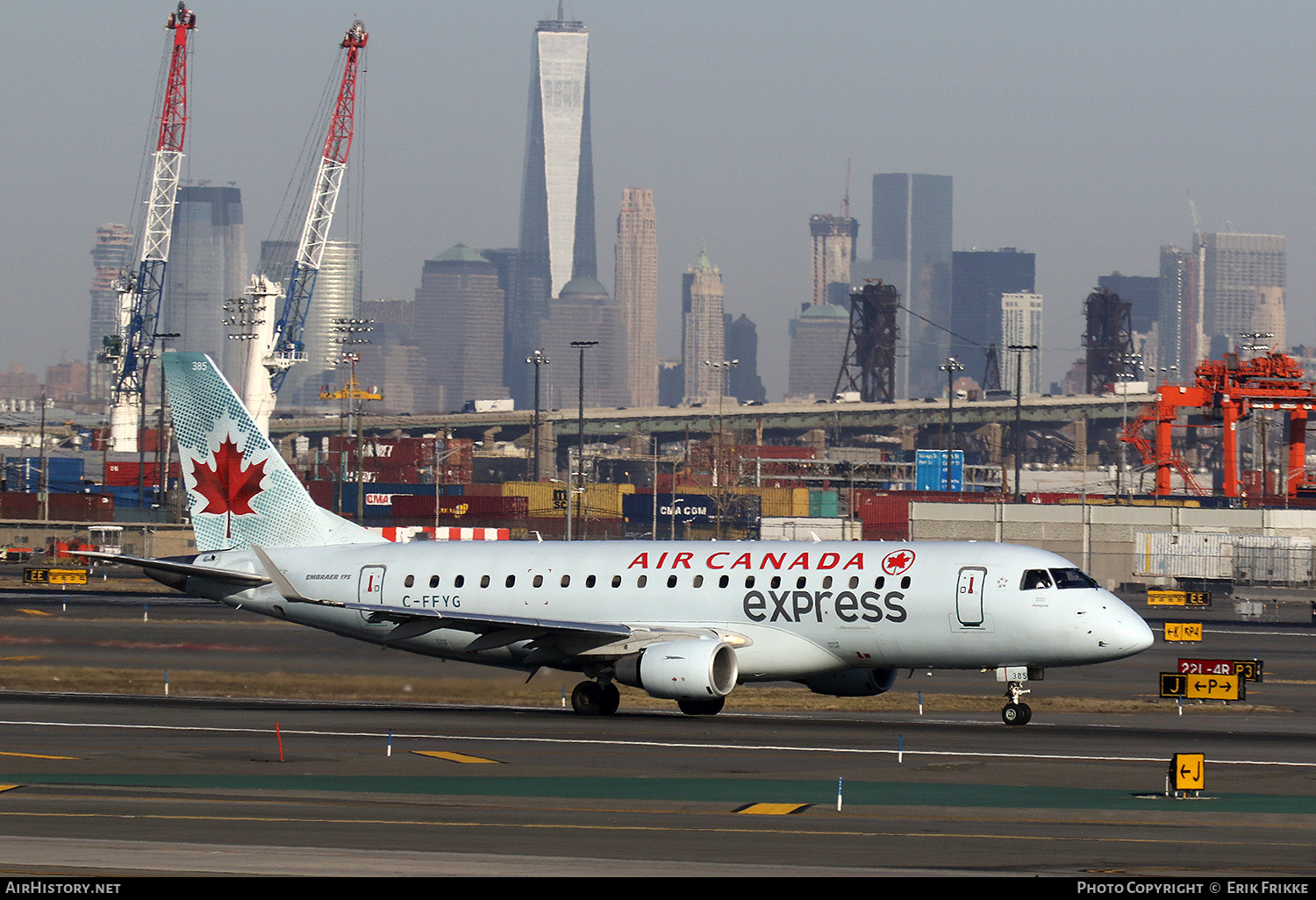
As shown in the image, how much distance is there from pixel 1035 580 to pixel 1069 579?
81 cm

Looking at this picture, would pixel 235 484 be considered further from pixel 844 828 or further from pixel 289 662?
pixel 844 828

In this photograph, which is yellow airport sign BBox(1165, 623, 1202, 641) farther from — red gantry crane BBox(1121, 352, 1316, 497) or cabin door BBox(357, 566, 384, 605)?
red gantry crane BBox(1121, 352, 1316, 497)

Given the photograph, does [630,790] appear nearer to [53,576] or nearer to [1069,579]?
[1069,579]

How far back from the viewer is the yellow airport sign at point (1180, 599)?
90.8m

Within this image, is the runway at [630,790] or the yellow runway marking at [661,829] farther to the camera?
the yellow runway marking at [661,829]

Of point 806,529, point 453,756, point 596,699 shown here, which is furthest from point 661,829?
point 806,529

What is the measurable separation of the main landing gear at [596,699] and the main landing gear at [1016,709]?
936 cm

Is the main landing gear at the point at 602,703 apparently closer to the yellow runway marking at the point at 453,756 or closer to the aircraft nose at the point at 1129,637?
the yellow runway marking at the point at 453,756

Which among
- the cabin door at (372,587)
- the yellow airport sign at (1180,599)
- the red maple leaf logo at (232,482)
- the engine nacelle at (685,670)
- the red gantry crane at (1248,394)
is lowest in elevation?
the yellow airport sign at (1180,599)

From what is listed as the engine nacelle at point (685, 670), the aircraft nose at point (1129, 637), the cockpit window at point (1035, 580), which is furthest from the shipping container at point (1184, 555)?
the engine nacelle at point (685, 670)

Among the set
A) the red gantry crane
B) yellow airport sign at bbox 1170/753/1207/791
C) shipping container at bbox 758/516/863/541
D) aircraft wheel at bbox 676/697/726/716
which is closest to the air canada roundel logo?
aircraft wheel at bbox 676/697/726/716

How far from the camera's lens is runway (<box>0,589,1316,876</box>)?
21312 millimetres

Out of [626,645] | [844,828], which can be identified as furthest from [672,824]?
[626,645]
